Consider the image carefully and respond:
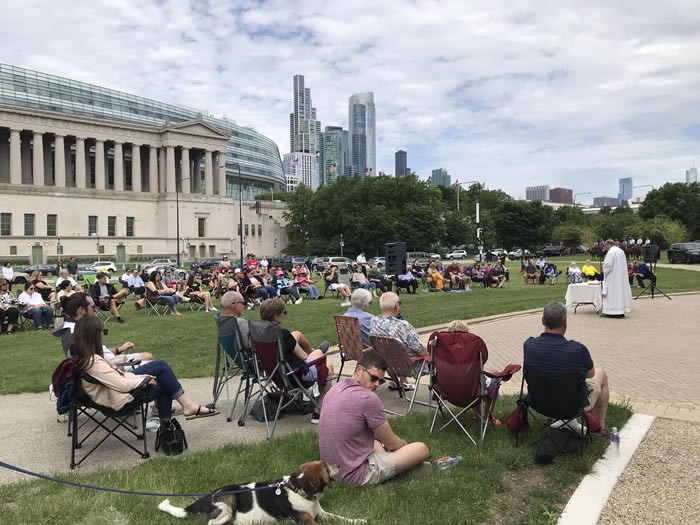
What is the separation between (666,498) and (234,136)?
13370 cm

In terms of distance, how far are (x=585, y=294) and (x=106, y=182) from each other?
9304cm

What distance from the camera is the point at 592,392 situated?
542 centimetres

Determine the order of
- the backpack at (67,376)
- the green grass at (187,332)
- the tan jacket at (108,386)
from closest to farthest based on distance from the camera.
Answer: the backpack at (67,376), the tan jacket at (108,386), the green grass at (187,332)

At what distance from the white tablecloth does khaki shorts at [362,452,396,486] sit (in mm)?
13038

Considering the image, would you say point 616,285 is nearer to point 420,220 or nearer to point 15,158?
point 420,220

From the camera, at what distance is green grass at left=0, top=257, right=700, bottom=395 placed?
9.17 metres

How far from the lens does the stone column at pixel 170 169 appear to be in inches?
3600

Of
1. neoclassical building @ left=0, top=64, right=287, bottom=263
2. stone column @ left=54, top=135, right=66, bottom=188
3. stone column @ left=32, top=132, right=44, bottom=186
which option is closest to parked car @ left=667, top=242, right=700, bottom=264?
neoclassical building @ left=0, top=64, right=287, bottom=263

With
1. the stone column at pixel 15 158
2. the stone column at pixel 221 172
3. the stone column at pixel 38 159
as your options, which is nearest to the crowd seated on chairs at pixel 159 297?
the stone column at pixel 15 158

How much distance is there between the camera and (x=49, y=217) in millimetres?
81375

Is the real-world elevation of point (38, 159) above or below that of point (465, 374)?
above

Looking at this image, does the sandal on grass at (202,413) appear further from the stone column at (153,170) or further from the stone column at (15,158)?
the stone column at (153,170)

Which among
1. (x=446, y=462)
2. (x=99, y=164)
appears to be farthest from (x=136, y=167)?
(x=446, y=462)

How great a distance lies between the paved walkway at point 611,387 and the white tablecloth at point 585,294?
1.81 metres
